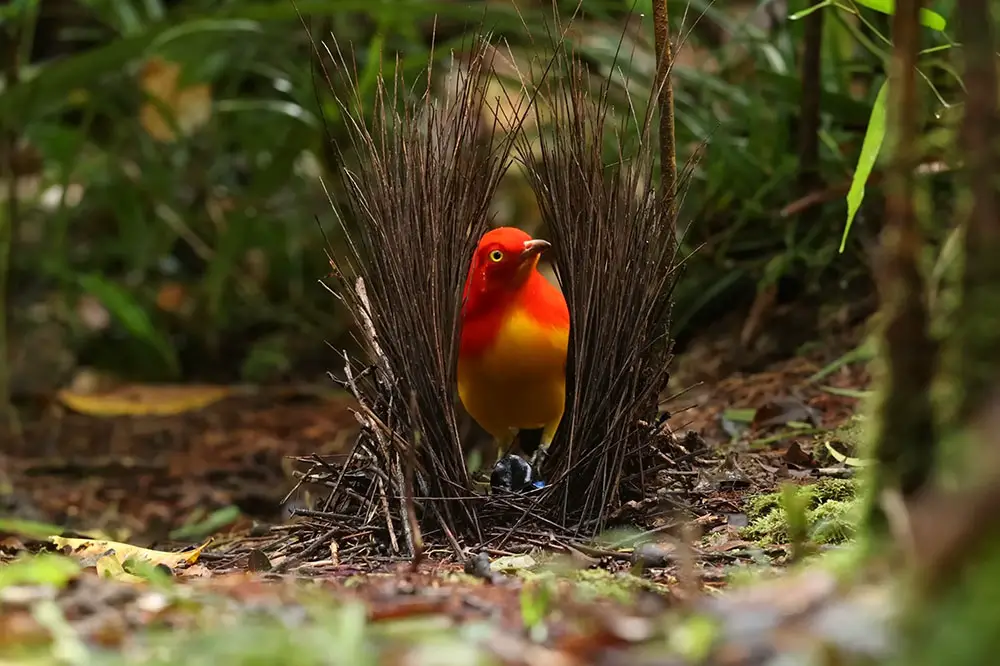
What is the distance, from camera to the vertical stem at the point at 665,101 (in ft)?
6.10

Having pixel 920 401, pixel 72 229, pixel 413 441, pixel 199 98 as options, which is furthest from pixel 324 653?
pixel 72 229

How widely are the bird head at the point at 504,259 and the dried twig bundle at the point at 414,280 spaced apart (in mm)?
37

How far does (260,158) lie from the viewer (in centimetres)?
433

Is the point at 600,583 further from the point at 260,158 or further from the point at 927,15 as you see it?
the point at 260,158

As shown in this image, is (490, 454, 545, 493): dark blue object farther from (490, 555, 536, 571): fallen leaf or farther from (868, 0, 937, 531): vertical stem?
(868, 0, 937, 531): vertical stem

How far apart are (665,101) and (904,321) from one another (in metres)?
1.02

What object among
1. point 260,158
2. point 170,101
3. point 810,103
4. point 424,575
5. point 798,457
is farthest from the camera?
point 170,101

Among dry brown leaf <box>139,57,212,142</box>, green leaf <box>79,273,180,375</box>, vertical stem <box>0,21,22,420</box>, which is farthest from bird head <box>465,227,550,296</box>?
dry brown leaf <box>139,57,212,142</box>

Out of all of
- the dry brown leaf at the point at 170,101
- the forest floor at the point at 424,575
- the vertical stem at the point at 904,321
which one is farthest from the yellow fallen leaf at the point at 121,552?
the dry brown leaf at the point at 170,101

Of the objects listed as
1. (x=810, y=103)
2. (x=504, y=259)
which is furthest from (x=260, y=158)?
(x=504, y=259)

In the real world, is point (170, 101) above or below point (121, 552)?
above

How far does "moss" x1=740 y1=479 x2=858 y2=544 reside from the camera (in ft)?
5.21

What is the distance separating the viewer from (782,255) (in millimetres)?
2840

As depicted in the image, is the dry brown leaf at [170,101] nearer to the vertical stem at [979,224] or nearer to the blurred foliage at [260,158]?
the blurred foliage at [260,158]
